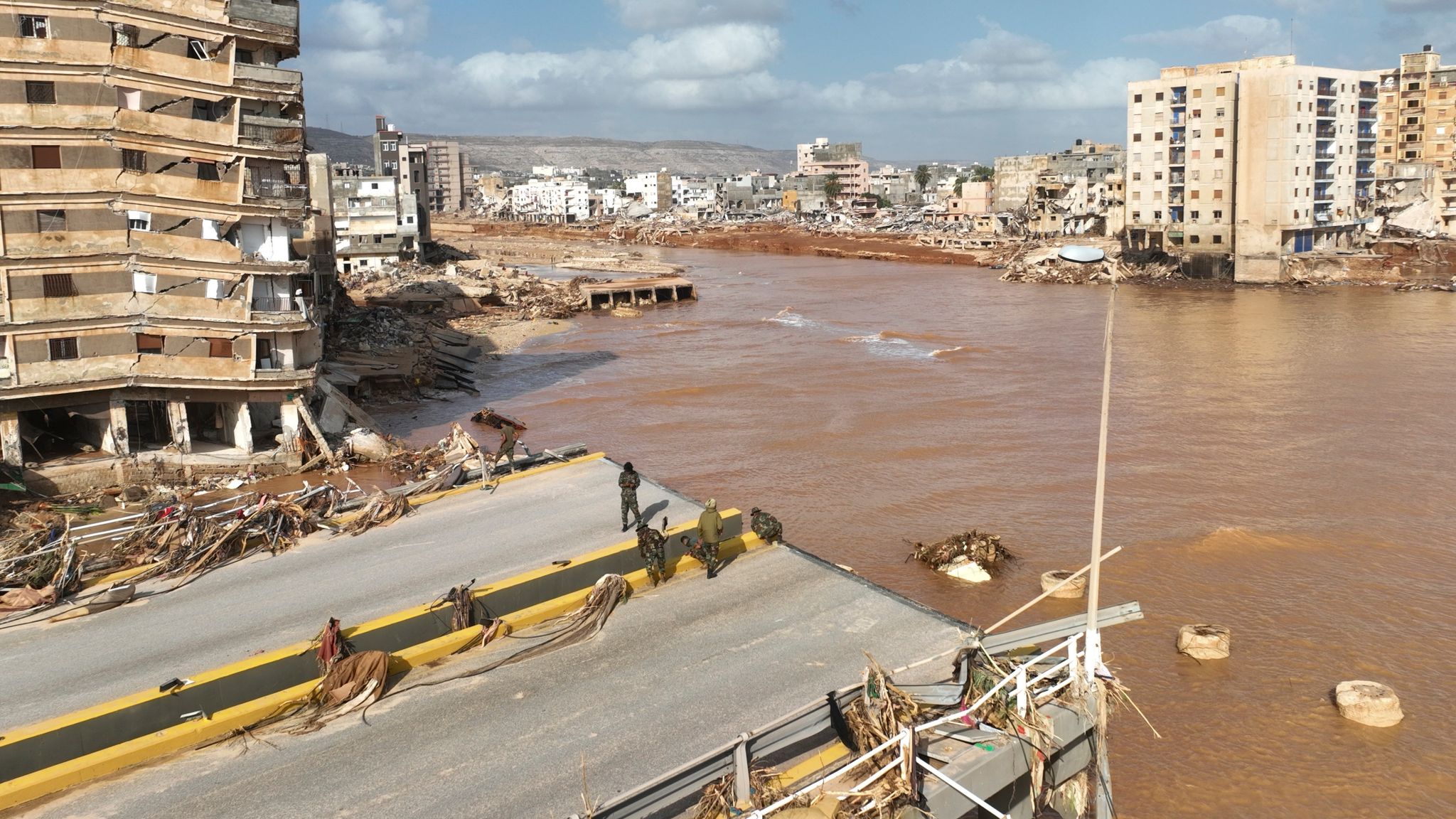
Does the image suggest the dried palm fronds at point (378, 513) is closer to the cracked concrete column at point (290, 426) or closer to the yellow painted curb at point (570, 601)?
the yellow painted curb at point (570, 601)

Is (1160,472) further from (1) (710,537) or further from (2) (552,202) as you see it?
(2) (552,202)

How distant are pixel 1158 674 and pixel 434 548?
410 inches

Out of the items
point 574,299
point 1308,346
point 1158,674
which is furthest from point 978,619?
point 574,299

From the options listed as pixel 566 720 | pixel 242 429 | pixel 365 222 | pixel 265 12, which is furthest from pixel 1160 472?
pixel 365 222

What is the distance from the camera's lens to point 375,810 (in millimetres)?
8359

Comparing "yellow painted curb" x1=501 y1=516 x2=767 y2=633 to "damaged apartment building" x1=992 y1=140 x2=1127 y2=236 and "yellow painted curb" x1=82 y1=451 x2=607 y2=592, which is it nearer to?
"yellow painted curb" x1=82 y1=451 x2=607 y2=592

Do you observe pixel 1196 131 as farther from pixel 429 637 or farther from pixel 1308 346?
pixel 429 637

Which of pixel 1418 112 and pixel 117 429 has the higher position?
pixel 1418 112

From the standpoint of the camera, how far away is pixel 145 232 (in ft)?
70.9

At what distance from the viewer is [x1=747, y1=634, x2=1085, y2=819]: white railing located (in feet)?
26.4

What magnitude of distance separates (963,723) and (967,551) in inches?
429

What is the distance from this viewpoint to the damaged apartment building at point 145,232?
20719 mm

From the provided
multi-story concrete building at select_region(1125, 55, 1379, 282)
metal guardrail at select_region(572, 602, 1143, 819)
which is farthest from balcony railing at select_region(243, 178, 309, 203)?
multi-story concrete building at select_region(1125, 55, 1379, 282)

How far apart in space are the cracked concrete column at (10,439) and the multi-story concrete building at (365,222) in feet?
169
